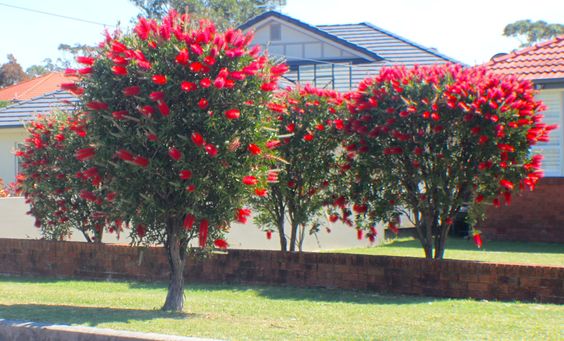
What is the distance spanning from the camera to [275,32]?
29.9 metres

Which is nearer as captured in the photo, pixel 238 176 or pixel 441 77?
pixel 238 176

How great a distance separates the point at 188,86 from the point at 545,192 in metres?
10.1

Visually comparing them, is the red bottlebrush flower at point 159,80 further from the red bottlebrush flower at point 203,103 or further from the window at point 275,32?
the window at point 275,32

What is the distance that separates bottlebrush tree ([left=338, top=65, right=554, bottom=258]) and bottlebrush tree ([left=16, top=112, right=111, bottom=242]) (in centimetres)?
503

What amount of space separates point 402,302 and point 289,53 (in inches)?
789

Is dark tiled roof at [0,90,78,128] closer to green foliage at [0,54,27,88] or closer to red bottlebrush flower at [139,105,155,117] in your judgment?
red bottlebrush flower at [139,105,155,117]

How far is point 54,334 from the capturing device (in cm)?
833

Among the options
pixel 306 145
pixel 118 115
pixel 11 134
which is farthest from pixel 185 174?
pixel 11 134

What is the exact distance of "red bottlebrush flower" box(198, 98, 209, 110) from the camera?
888cm

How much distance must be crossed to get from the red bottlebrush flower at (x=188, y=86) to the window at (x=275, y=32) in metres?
21.2

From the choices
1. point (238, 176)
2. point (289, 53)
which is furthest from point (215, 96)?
point (289, 53)

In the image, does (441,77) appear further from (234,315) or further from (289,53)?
(289,53)

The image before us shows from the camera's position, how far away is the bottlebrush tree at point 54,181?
13680 millimetres

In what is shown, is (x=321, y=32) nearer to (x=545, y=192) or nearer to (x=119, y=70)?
(x=545, y=192)
